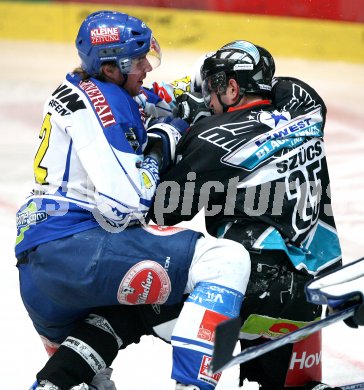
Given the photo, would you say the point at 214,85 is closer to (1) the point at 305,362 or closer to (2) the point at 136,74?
(2) the point at 136,74

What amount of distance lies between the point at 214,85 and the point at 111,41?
34cm

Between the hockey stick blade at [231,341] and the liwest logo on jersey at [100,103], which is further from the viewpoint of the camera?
the liwest logo on jersey at [100,103]

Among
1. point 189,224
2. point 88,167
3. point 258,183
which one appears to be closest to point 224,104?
point 258,183

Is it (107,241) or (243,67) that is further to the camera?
(243,67)

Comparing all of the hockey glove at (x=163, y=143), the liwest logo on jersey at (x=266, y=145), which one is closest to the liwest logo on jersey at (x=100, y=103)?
the hockey glove at (x=163, y=143)

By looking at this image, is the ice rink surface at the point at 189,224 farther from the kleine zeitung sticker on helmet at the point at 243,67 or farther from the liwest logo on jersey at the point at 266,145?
the kleine zeitung sticker on helmet at the point at 243,67

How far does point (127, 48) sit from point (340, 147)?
3.33 metres

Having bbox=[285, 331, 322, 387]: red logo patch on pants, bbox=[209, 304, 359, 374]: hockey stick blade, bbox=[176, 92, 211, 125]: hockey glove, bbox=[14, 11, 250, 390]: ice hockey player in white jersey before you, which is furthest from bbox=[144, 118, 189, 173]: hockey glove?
bbox=[209, 304, 359, 374]: hockey stick blade

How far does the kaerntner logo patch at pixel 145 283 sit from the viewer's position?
2.73 metres

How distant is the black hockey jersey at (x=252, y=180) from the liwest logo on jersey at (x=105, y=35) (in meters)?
0.35

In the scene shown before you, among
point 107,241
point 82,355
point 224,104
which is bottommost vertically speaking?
point 82,355

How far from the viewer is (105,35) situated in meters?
2.92

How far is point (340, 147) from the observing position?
607 centimetres

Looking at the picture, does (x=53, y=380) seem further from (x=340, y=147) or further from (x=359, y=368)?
(x=340, y=147)
